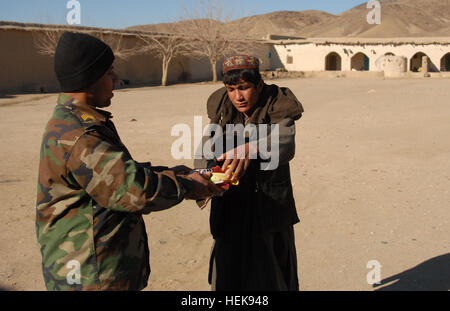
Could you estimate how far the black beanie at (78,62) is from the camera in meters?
1.54

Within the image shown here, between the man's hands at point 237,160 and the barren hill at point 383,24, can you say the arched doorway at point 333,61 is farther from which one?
the man's hands at point 237,160

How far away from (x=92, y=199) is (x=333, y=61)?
42.8 meters

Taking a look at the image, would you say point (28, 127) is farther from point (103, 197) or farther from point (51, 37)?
point (51, 37)

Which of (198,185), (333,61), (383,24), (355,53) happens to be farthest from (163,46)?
(383,24)

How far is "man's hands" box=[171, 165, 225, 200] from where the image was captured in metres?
1.70

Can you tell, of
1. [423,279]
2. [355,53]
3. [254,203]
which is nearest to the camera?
[254,203]

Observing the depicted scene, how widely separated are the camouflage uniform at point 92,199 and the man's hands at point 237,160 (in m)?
0.35

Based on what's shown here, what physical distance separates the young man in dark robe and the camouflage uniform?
0.64 metres

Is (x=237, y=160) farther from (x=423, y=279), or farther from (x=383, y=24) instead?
(x=383, y=24)

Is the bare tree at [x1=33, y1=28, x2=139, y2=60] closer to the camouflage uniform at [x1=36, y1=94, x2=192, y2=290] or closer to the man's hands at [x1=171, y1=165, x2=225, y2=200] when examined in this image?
the man's hands at [x1=171, y1=165, x2=225, y2=200]

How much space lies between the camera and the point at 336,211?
460 centimetres
